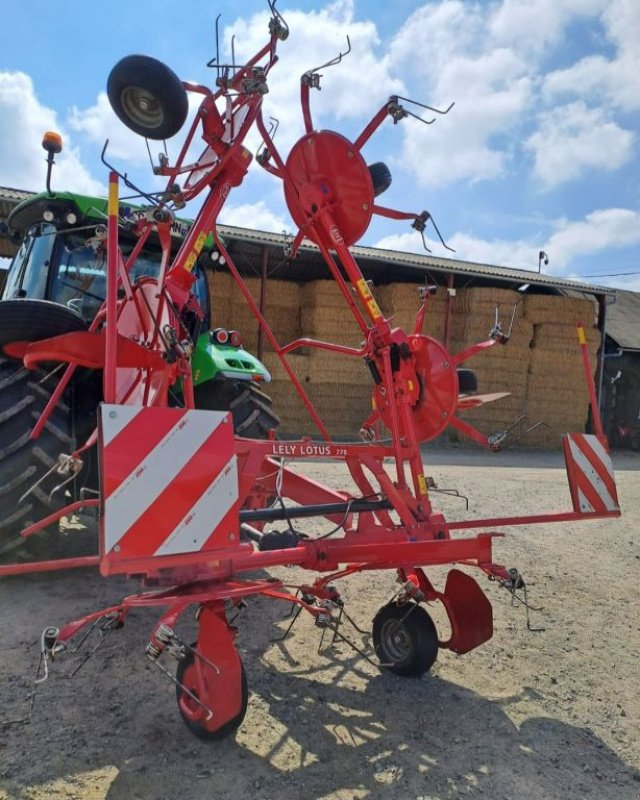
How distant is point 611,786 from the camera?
218cm

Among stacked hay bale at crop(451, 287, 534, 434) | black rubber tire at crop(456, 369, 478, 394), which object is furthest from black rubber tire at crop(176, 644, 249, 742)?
stacked hay bale at crop(451, 287, 534, 434)

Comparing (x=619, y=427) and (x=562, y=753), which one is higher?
(x=619, y=427)

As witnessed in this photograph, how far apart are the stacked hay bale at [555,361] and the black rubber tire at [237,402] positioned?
10620mm

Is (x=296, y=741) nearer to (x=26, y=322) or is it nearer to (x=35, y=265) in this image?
(x=26, y=322)

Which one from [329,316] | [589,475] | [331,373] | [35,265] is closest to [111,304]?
[589,475]

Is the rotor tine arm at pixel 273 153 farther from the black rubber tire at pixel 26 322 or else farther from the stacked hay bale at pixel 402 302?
the stacked hay bale at pixel 402 302

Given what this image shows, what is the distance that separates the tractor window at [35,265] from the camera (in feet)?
14.6

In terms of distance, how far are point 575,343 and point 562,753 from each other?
12862 millimetres

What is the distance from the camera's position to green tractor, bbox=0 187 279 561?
3453 mm

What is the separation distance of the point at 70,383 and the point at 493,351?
36.4 feet

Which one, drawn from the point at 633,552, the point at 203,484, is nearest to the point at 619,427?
the point at 633,552

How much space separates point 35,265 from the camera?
453cm

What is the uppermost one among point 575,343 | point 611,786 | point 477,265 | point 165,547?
point 477,265

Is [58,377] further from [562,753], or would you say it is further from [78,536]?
[562,753]
